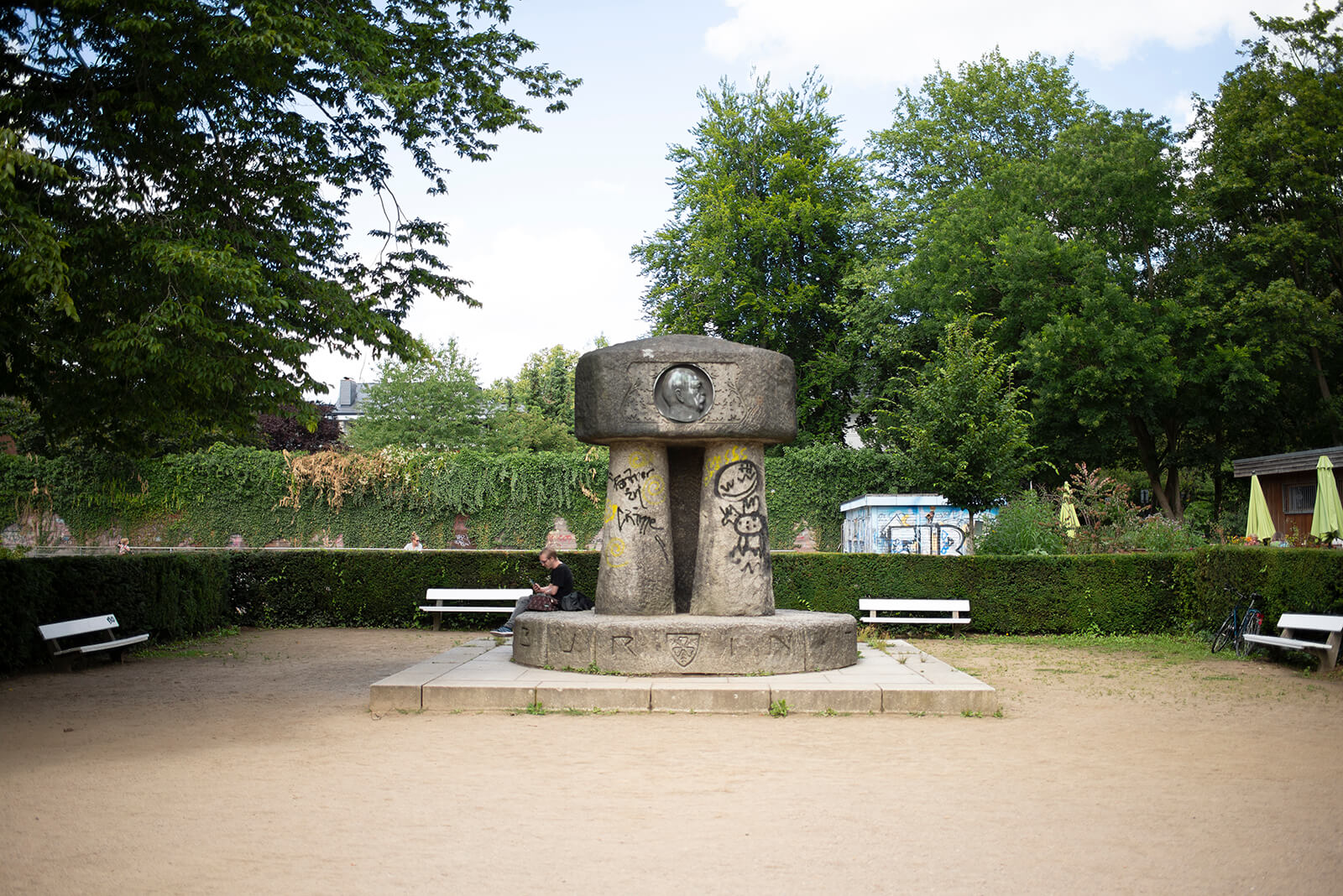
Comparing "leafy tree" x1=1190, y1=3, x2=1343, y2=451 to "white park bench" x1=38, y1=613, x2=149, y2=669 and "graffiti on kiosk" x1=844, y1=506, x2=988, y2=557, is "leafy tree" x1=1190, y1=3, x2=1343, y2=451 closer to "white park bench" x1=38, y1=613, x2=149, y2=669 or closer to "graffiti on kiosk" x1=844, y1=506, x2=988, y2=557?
"graffiti on kiosk" x1=844, y1=506, x2=988, y2=557

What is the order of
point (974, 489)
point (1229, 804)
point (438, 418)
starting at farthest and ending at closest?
point (438, 418), point (974, 489), point (1229, 804)

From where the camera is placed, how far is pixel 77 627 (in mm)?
11477

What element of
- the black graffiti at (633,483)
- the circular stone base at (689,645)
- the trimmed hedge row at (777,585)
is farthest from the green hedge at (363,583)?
the circular stone base at (689,645)

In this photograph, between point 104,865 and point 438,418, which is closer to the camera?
point 104,865

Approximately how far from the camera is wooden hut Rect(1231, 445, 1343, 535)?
2195cm

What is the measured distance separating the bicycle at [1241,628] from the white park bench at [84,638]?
1346 centimetres

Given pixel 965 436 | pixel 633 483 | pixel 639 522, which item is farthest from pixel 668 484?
pixel 965 436

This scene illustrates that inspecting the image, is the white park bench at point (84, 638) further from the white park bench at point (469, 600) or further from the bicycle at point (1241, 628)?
the bicycle at point (1241, 628)

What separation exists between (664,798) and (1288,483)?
22.8m

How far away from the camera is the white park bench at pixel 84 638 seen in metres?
11.2

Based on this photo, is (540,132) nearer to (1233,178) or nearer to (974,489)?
(974,489)

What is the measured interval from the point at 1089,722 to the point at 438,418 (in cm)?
3768

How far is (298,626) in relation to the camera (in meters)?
16.6

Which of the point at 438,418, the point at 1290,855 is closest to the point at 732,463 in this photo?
the point at 1290,855
